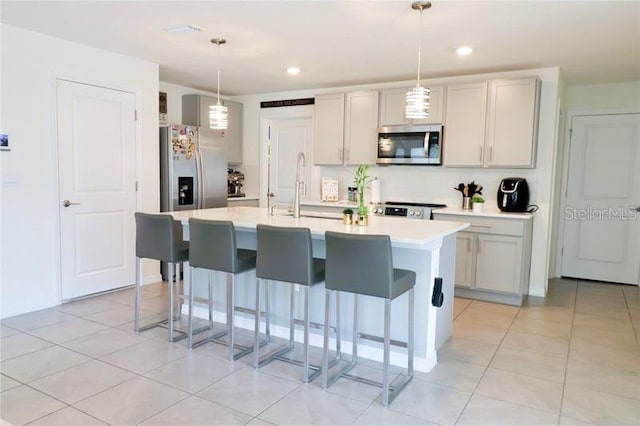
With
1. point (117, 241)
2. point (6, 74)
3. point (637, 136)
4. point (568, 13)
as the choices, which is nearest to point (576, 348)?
point (568, 13)

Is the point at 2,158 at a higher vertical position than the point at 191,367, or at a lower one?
higher

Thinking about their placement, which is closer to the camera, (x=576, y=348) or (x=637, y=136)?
(x=576, y=348)

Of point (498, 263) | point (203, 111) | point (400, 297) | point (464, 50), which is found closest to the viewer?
point (400, 297)

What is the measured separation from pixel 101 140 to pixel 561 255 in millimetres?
5580

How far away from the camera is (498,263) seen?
4.46m

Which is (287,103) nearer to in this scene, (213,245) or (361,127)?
(361,127)

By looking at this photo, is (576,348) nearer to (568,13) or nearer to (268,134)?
(568,13)

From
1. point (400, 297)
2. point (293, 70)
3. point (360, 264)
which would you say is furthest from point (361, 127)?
point (360, 264)

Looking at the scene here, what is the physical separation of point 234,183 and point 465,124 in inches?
134

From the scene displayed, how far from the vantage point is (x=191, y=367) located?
9.57ft

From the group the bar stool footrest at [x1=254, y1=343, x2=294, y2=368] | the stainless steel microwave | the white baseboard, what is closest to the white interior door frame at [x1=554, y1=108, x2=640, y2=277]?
the stainless steel microwave

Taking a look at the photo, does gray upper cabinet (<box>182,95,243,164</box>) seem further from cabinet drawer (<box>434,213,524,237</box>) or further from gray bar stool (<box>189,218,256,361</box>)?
cabinet drawer (<box>434,213,524,237</box>)

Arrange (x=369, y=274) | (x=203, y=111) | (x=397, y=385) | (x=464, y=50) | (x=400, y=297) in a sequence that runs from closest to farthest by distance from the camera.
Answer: (x=369, y=274), (x=397, y=385), (x=400, y=297), (x=464, y=50), (x=203, y=111)

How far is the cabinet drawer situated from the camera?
14.3 ft
